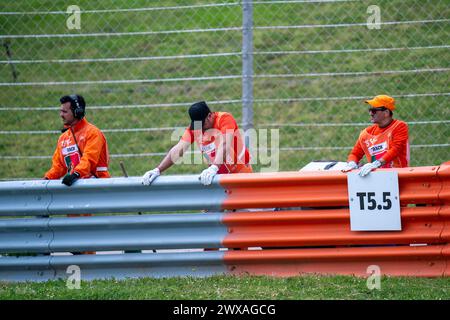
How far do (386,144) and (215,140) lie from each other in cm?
167

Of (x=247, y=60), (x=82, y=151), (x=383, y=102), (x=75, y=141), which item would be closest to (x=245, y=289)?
(x=383, y=102)

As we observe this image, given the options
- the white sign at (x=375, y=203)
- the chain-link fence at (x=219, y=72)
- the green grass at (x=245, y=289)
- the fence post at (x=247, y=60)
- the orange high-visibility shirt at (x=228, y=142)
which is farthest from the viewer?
the chain-link fence at (x=219, y=72)

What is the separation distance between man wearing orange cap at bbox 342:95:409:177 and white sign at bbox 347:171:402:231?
3.07 feet

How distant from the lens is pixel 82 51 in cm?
1459

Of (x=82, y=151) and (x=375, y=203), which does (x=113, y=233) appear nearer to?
(x=82, y=151)

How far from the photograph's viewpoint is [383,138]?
788 centimetres

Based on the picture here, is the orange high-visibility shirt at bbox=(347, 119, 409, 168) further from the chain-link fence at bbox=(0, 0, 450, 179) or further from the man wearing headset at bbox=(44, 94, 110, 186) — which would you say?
the chain-link fence at bbox=(0, 0, 450, 179)

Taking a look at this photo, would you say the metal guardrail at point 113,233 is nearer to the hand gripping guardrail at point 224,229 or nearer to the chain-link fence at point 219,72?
the hand gripping guardrail at point 224,229

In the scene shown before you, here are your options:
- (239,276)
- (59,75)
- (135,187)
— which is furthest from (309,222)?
(59,75)

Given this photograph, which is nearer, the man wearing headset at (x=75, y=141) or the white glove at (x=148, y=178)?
the white glove at (x=148, y=178)

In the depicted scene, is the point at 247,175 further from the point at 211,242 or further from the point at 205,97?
the point at 205,97

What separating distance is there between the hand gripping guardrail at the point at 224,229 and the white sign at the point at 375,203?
0.06 metres

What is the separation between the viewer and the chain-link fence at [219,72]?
1217 centimetres

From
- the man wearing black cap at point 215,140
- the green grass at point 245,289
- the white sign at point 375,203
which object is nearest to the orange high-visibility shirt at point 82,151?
the man wearing black cap at point 215,140
